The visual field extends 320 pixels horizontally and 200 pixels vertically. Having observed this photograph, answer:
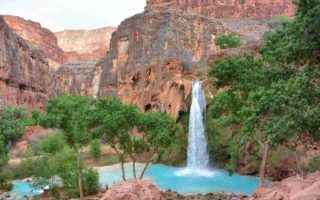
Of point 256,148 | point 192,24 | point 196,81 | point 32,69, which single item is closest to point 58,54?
point 32,69

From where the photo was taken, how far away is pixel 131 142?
2647cm

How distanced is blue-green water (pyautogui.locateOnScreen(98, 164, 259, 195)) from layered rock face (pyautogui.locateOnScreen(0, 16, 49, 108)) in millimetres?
27982

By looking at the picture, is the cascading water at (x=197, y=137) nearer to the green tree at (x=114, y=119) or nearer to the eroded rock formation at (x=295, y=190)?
the green tree at (x=114, y=119)

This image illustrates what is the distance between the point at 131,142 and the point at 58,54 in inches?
5848

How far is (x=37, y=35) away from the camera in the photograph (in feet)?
527

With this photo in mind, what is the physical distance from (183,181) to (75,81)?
7271 cm

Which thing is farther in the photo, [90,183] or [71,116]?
[90,183]

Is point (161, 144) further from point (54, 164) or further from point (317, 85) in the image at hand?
point (317, 85)

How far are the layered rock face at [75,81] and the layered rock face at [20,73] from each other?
10.3 metres

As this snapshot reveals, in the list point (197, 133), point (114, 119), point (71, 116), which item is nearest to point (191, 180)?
point (197, 133)

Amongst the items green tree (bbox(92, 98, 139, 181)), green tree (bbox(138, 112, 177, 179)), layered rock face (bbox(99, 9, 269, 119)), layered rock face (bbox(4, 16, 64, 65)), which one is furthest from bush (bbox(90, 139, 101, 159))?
layered rock face (bbox(4, 16, 64, 65))

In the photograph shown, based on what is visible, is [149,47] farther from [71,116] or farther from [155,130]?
[71,116]

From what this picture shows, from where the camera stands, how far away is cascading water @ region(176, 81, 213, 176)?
43744 millimetres

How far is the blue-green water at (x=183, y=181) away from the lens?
31.9 meters
